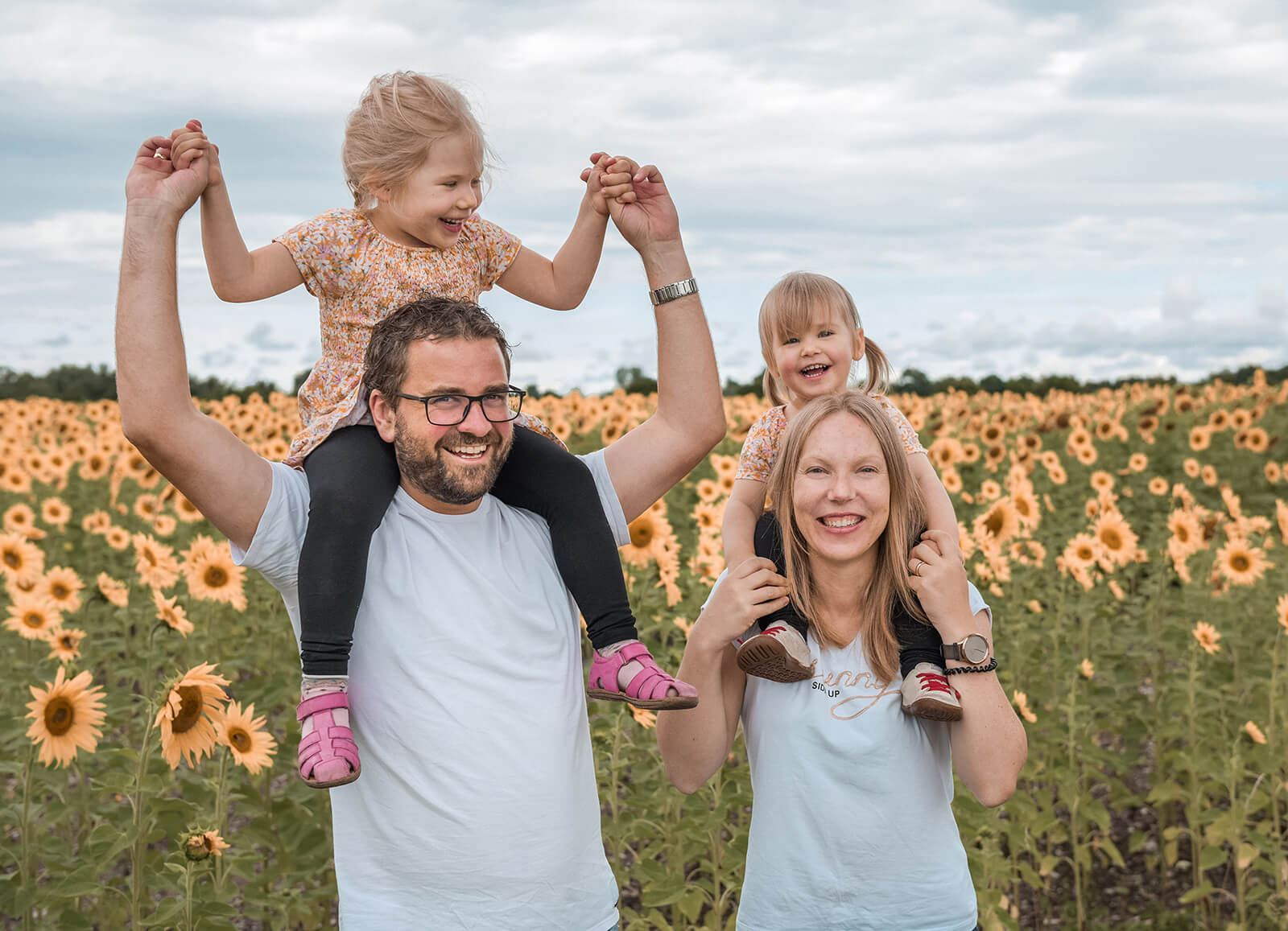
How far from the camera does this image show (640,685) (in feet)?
8.49

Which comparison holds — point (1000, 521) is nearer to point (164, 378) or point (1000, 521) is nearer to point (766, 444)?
point (766, 444)

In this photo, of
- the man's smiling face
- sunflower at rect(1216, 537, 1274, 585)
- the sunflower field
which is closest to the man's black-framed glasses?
the man's smiling face

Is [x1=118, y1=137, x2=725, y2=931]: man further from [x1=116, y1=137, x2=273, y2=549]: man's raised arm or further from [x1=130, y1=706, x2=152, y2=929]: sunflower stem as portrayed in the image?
[x1=130, y1=706, x2=152, y2=929]: sunflower stem

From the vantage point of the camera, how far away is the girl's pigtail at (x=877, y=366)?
4.04 metres

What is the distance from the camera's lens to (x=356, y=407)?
272 centimetres

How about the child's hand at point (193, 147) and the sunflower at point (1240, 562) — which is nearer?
the child's hand at point (193, 147)

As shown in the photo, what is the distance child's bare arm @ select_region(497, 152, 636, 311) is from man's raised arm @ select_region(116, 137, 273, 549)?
103 cm

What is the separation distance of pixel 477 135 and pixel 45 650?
492cm

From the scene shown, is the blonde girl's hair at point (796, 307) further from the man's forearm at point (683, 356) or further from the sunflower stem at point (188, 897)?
the sunflower stem at point (188, 897)

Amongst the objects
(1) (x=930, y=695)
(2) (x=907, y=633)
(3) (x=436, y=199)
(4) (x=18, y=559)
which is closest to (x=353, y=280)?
(3) (x=436, y=199)

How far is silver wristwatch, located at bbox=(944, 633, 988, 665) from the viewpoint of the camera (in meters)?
2.58

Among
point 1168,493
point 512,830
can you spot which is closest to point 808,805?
point 512,830

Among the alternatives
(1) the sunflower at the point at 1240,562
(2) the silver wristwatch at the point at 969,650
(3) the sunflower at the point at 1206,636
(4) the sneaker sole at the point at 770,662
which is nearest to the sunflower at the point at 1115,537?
(1) the sunflower at the point at 1240,562

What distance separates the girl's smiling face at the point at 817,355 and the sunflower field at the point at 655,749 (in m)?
1.34
